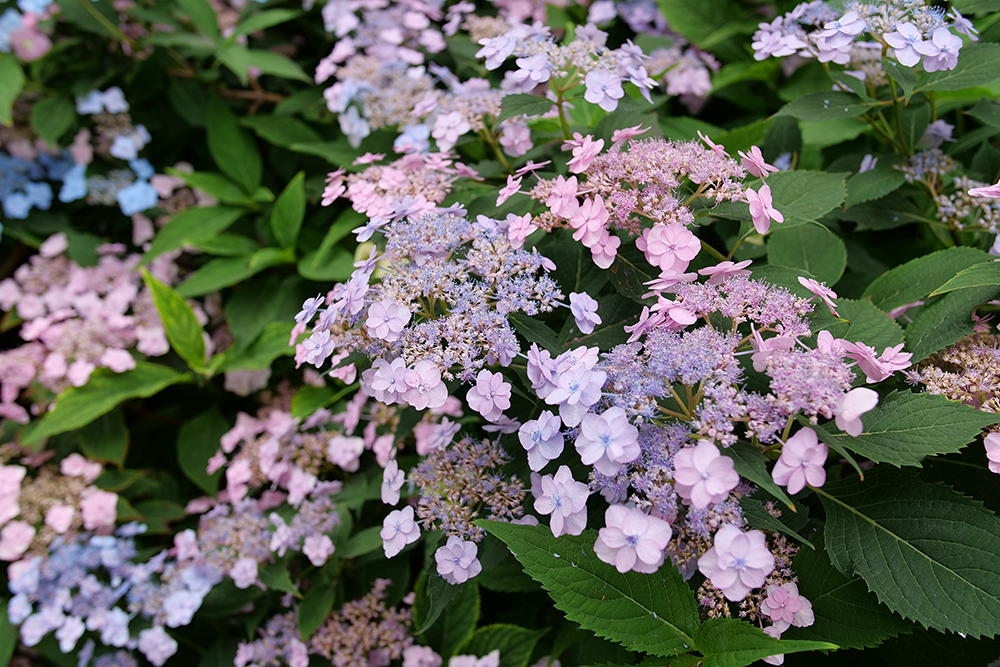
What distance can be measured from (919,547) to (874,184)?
723 mm

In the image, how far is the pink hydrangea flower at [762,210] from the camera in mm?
896

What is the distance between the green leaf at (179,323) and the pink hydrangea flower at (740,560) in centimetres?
144

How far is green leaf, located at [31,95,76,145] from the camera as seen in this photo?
1947 mm

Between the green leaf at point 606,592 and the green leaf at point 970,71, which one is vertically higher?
the green leaf at point 970,71

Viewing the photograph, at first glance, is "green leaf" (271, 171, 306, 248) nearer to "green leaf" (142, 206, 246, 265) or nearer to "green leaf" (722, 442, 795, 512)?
"green leaf" (142, 206, 246, 265)

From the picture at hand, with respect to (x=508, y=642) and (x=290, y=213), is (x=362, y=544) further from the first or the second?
(x=290, y=213)

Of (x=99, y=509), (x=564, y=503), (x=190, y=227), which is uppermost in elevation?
(x=564, y=503)

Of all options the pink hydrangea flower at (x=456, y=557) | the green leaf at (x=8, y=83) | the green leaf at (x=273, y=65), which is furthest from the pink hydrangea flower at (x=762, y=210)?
the green leaf at (x=8, y=83)

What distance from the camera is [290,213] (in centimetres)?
177

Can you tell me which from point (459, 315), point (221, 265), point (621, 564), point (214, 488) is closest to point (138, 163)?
point (221, 265)

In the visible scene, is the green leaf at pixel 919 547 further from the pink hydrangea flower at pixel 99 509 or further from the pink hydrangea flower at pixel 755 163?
the pink hydrangea flower at pixel 99 509

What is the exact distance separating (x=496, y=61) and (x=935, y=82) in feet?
2.54

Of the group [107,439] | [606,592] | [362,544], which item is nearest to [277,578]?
[362,544]

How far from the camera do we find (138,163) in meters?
2.08
